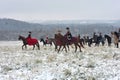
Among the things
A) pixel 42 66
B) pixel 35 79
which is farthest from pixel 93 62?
pixel 35 79

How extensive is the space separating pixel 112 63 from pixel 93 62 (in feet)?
3.26

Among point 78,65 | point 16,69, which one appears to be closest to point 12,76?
point 16,69

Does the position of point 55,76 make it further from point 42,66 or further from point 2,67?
point 2,67

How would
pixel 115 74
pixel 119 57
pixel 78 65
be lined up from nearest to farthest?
1. pixel 115 74
2. pixel 78 65
3. pixel 119 57

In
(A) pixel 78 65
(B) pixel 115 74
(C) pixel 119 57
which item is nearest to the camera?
(B) pixel 115 74

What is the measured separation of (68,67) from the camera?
691 inches

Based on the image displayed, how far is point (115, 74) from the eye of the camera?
1562 centimetres

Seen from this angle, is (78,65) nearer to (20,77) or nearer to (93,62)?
(93,62)

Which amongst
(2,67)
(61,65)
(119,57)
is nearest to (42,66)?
(61,65)

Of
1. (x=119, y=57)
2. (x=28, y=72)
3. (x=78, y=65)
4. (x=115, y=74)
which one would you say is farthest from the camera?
(x=119, y=57)

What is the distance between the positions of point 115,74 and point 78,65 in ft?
10.1

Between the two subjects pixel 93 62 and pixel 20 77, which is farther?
pixel 93 62

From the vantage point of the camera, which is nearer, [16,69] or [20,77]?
[20,77]

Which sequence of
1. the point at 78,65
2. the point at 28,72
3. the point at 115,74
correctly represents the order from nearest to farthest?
the point at 115,74
the point at 28,72
the point at 78,65
